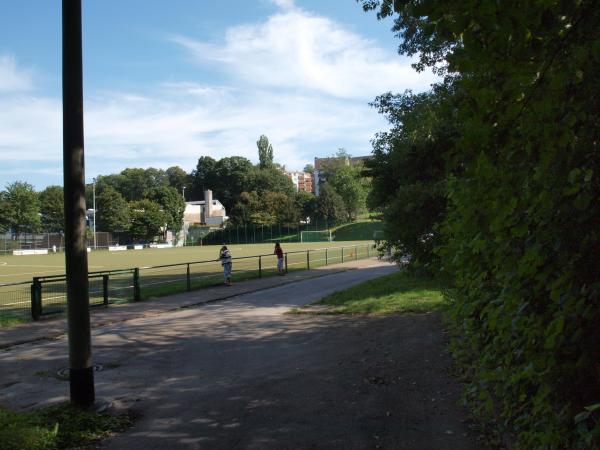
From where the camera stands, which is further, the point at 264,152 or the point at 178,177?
the point at 178,177

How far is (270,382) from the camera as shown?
7.26 meters

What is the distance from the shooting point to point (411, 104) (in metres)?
17.1

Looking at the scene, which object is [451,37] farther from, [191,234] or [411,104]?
[191,234]

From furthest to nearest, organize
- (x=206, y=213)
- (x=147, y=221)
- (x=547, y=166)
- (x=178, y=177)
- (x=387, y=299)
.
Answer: (x=178, y=177), (x=206, y=213), (x=147, y=221), (x=387, y=299), (x=547, y=166)

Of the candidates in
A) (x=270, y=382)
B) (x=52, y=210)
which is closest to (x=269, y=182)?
(x=52, y=210)

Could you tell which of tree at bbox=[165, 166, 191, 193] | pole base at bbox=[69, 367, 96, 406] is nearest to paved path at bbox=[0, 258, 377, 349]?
pole base at bbox=[69, 367, 96, 406]

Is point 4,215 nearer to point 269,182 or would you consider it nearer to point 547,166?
point 269,182

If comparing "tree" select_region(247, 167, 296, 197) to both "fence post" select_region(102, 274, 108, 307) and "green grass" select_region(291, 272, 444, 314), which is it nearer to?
"green grass" select_region(291, 272, 444, 314)

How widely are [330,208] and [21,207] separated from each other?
54.5 metres

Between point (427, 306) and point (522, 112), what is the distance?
10.2 metres

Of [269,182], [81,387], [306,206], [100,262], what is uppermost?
[269,182]

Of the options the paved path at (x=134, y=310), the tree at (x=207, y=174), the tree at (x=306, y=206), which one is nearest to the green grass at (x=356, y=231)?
the tree at (x=306, y=206)

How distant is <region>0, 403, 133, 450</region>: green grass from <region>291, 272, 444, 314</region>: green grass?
295 inches

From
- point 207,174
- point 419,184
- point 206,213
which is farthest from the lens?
point 207,174
